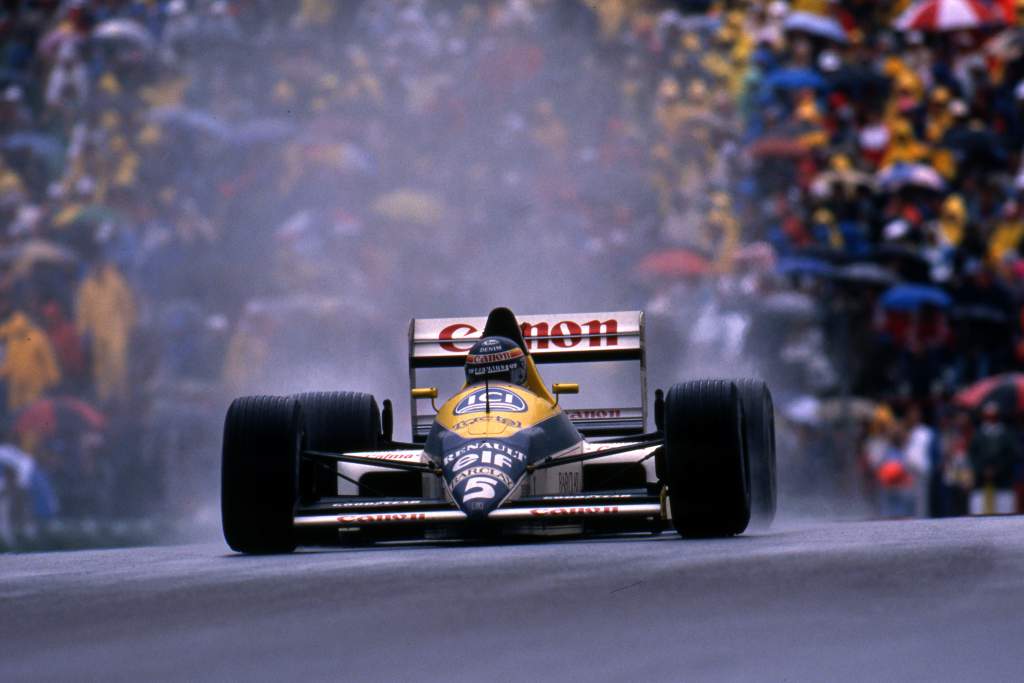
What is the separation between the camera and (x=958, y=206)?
1847 cm

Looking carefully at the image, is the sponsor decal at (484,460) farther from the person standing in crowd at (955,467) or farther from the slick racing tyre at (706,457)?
the person standing in crowd at (955,467)

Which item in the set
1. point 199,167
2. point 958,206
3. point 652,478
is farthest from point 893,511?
point 199,167

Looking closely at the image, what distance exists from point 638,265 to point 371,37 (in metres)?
6.21

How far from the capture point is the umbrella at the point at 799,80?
19875mm

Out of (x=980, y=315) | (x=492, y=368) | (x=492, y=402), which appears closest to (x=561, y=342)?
(x=492, y=368)

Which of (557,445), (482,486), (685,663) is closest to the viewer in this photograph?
(685,663)

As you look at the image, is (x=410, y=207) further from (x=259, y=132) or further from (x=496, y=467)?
(x=496, y=467)

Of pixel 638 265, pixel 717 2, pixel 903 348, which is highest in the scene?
pixel 717 2

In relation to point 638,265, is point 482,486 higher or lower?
lower

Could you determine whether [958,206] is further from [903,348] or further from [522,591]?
[522,591]

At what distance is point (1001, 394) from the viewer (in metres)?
15.9

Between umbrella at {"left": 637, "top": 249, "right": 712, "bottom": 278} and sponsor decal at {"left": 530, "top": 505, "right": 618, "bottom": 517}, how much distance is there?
1233cm

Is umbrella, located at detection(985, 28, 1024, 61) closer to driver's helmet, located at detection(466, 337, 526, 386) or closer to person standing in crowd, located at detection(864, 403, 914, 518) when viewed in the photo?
person standing in crowd, located at detection(864, 403, 914, 518)

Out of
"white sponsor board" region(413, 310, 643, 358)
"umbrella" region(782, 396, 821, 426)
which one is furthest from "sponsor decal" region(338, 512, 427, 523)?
"umbrella" region(782, 396, 821, 426)
